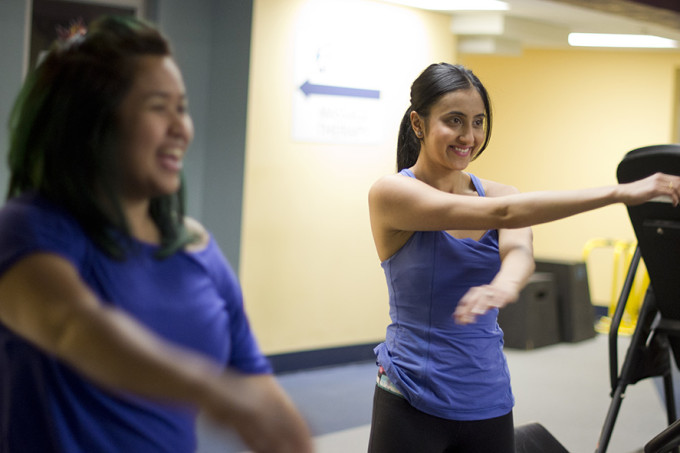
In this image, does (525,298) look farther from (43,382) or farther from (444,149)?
(43,382)

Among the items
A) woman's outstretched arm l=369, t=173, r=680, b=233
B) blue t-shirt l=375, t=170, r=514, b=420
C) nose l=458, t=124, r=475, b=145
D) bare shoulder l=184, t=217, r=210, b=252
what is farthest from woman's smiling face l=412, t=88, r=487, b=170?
bare shoulder l=184, t=217, r=210, b=252

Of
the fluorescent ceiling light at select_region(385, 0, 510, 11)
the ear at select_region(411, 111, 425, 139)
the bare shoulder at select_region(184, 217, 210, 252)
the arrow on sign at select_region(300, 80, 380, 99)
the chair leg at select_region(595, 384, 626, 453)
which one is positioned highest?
the fluorescent ceiling light at select_region(385, 0, 510, 11)

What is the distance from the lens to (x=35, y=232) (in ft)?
3.29

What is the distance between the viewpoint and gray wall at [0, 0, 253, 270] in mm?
5391

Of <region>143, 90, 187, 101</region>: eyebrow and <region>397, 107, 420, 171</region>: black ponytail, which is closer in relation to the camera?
<region>143, 90, 187, 101</region>: eyebrow

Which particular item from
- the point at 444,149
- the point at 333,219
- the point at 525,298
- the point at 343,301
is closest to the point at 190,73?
the point at 333,219

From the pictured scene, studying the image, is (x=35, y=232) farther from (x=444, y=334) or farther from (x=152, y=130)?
(x=444, y=334)

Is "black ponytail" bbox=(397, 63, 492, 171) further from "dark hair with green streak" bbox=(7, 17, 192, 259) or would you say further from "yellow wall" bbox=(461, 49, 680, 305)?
"yellow wall" bbox=(461, 49, 680, 305)

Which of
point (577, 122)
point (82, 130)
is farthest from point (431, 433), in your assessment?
point (577, 122)

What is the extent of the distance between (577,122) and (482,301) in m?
7.83

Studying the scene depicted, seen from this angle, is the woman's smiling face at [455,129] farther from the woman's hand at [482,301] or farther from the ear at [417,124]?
the woman's hand at [482,301]

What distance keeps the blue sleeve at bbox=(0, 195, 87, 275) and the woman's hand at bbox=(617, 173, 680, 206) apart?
49.2 inches

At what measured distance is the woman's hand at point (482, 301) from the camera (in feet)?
5.53

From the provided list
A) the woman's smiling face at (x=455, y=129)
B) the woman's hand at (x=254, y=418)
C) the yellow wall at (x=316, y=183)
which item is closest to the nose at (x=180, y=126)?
the woman's hand at (x=254, y=418)
